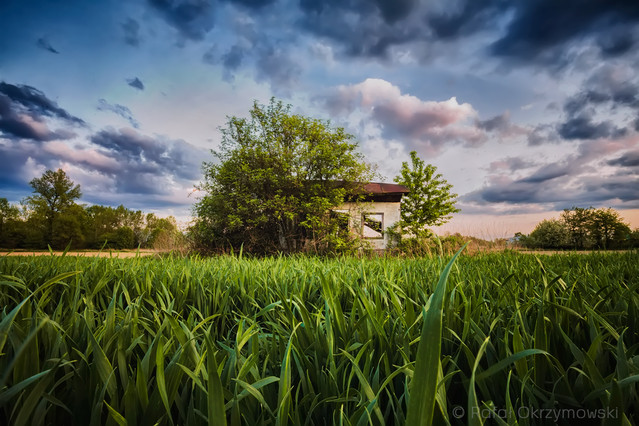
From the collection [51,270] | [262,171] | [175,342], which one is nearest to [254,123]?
[262,171]

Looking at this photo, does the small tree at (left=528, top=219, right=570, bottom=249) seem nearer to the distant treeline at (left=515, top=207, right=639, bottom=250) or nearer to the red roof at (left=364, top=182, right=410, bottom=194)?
the distant treeline at (left=515, top=207, right=639, bottom=250)

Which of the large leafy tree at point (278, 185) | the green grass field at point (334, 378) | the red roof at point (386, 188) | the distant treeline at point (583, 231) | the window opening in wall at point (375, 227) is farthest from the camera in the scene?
the distant treeline at point (583, 231)

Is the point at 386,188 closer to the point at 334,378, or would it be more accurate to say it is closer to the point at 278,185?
the point at 278,185

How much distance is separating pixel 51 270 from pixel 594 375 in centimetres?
351

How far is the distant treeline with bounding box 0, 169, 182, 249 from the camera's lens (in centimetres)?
3266

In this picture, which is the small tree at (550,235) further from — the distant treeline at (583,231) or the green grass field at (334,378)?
the green grass field at (334,378)

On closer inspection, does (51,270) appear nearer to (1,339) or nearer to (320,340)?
(1,339)

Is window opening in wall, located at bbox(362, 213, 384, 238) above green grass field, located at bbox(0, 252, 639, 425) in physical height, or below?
above

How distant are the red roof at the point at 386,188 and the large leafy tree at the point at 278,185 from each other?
13.3ft

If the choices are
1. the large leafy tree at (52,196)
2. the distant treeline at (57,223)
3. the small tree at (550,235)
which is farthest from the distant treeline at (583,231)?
the large leafy tree at (52,196)

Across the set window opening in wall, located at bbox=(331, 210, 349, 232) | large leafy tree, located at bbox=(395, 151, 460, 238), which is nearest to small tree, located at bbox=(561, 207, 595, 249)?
large leafy tree, located at bbox=(395, 151, 460, 238)

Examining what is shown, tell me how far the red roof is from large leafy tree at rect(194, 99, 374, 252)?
4059 millimetres

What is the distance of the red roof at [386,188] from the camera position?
18.2 m

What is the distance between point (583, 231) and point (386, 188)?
23.3 metres
